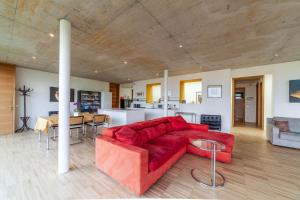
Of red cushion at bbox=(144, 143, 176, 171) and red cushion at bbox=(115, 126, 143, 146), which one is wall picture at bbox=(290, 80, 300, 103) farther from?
red cushion at bbox=(115, 126, 143, 146)

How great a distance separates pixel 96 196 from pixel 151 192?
75 centimetres

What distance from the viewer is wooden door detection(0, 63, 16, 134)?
511 cm

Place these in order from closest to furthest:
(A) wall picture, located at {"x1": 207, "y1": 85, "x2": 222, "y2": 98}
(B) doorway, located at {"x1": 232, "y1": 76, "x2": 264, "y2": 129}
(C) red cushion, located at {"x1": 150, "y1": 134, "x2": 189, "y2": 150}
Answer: (C) red cushion, located at {"x1": 150, "y1": 134, "x2": 189, "y2": 150}, (A) wall picture, located at {"x1": 207, "y1": 85, "x2": 222, "y2": 98}, (B) doorway, located at {"x1": 232, "y1": 76, "x2": 264, "y2": 129}

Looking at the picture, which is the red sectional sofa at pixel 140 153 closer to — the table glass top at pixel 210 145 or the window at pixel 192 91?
the table glass top at pixel 210 145

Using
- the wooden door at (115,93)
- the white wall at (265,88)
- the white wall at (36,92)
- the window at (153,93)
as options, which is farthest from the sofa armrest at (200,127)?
the wooden door at (115,93)

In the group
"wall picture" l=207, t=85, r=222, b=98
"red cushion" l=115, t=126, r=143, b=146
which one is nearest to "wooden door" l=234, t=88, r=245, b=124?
"wall picture" l=207, t=85, r=222, b=98

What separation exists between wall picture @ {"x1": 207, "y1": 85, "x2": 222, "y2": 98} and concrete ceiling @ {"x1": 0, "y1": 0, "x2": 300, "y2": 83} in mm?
1808

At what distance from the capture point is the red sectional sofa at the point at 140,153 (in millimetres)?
1880

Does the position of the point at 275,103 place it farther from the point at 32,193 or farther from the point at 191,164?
the point at 32,193

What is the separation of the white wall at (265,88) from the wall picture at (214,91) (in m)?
0.14

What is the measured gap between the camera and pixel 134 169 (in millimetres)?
1868

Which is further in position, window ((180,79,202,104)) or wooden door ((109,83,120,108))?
wooden door ((109,83,120,108))

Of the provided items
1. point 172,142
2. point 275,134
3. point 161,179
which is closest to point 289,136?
point 275,134

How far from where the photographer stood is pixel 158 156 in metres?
2.22
